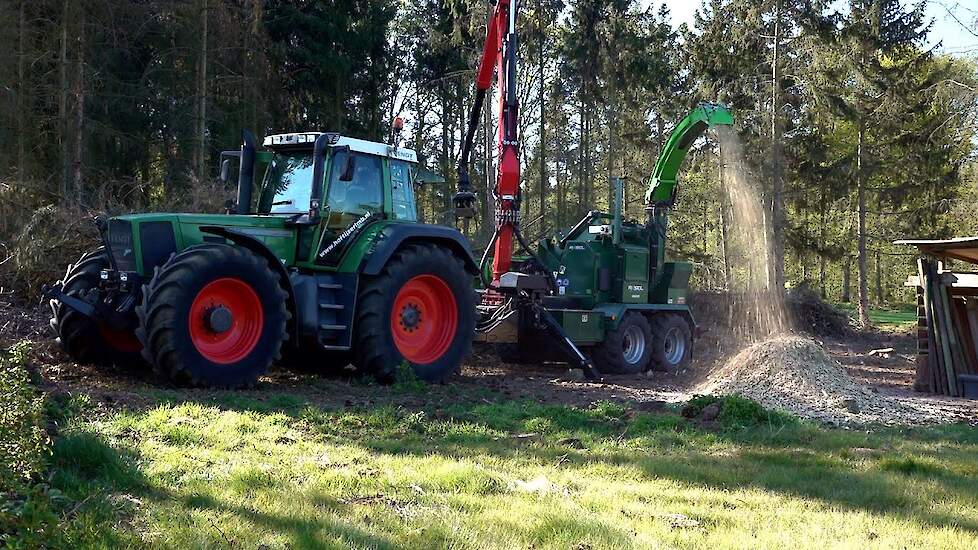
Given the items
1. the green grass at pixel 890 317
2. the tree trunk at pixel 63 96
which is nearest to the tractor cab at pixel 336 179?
the tree trunk at pixel 63 96

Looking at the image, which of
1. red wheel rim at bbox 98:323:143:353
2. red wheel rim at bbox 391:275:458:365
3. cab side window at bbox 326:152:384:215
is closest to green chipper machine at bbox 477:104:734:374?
red wheel rim at bbox 391:275:458:365

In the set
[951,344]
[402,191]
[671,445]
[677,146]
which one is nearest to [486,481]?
[671,445]

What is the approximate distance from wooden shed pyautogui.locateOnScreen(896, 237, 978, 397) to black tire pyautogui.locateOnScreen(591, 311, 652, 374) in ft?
12.4

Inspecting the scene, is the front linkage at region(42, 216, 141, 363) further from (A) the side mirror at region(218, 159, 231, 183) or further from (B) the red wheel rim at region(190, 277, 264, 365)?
(A) the side mirror at region(218, 159, 231, 183)

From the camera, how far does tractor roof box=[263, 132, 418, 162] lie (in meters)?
9.81

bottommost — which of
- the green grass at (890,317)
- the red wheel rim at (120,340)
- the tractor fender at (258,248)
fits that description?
Answer: the red wheel rim at (120,340)

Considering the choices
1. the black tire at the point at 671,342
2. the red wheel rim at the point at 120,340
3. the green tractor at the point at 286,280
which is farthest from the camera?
the black tire at the point at 671,342

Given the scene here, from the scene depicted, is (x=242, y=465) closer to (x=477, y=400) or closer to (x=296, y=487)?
(x=296, y=487)

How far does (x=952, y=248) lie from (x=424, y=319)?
6946mm

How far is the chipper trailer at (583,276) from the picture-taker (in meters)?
12.8

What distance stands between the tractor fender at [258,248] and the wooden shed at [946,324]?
8071mm

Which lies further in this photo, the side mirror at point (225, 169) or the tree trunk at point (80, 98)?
the tree trunk at point (80, 98)

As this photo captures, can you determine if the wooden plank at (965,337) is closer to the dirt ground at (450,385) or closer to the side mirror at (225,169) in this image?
the dirt ground at (450,385)

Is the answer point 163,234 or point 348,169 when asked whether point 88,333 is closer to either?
point 163,234
